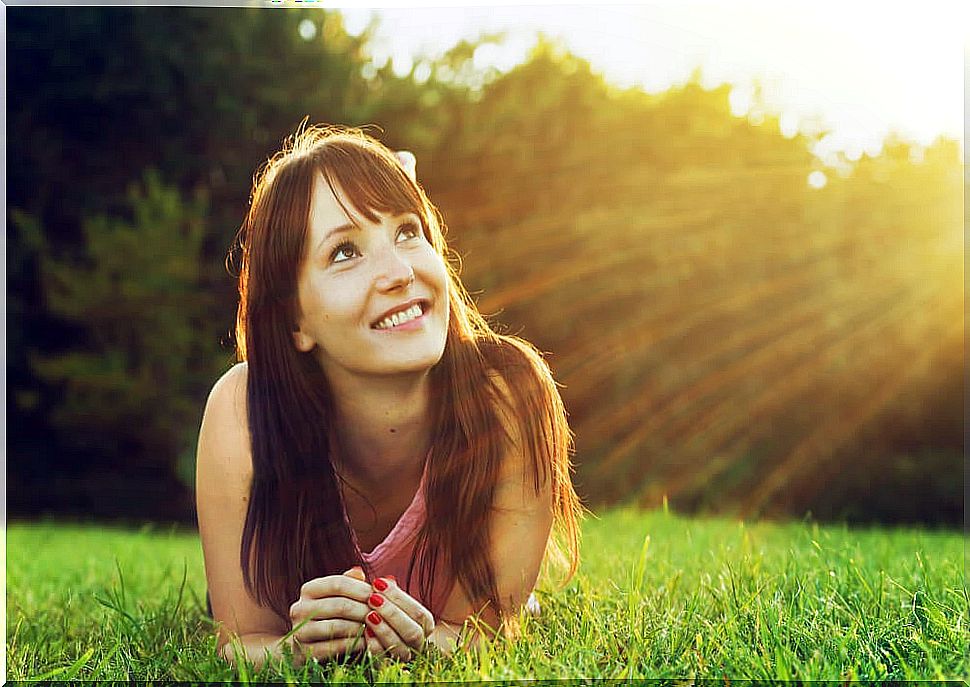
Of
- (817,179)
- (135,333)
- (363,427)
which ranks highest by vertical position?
(817,179)

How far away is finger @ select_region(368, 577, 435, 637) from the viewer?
224cm

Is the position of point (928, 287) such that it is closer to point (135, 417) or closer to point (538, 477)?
point (538, 477)

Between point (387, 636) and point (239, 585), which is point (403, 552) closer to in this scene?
point (387, 636)

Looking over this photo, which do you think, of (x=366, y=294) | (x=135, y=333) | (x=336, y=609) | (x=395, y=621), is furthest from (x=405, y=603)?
(x=135, y=333)

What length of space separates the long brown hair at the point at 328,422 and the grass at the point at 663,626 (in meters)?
0.21

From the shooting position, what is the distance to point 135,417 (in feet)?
12.4

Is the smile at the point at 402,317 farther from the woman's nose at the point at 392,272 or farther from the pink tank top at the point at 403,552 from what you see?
the pink tank top at the point at 403,552

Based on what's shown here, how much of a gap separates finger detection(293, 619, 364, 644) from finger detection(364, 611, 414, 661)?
0.10 feet

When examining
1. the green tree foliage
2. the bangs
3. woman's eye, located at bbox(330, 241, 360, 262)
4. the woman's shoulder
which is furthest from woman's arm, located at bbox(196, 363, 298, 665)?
the green tree foliage

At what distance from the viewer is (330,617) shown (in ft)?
7.30

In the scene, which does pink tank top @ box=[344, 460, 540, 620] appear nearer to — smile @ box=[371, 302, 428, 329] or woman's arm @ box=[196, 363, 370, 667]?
woman's arm @ box=[196, 363, 370, 667]

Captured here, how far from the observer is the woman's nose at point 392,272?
2.37 m

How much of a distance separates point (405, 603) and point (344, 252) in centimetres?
84

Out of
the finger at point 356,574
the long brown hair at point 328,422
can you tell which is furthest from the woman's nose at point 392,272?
the finger at point 356,574
